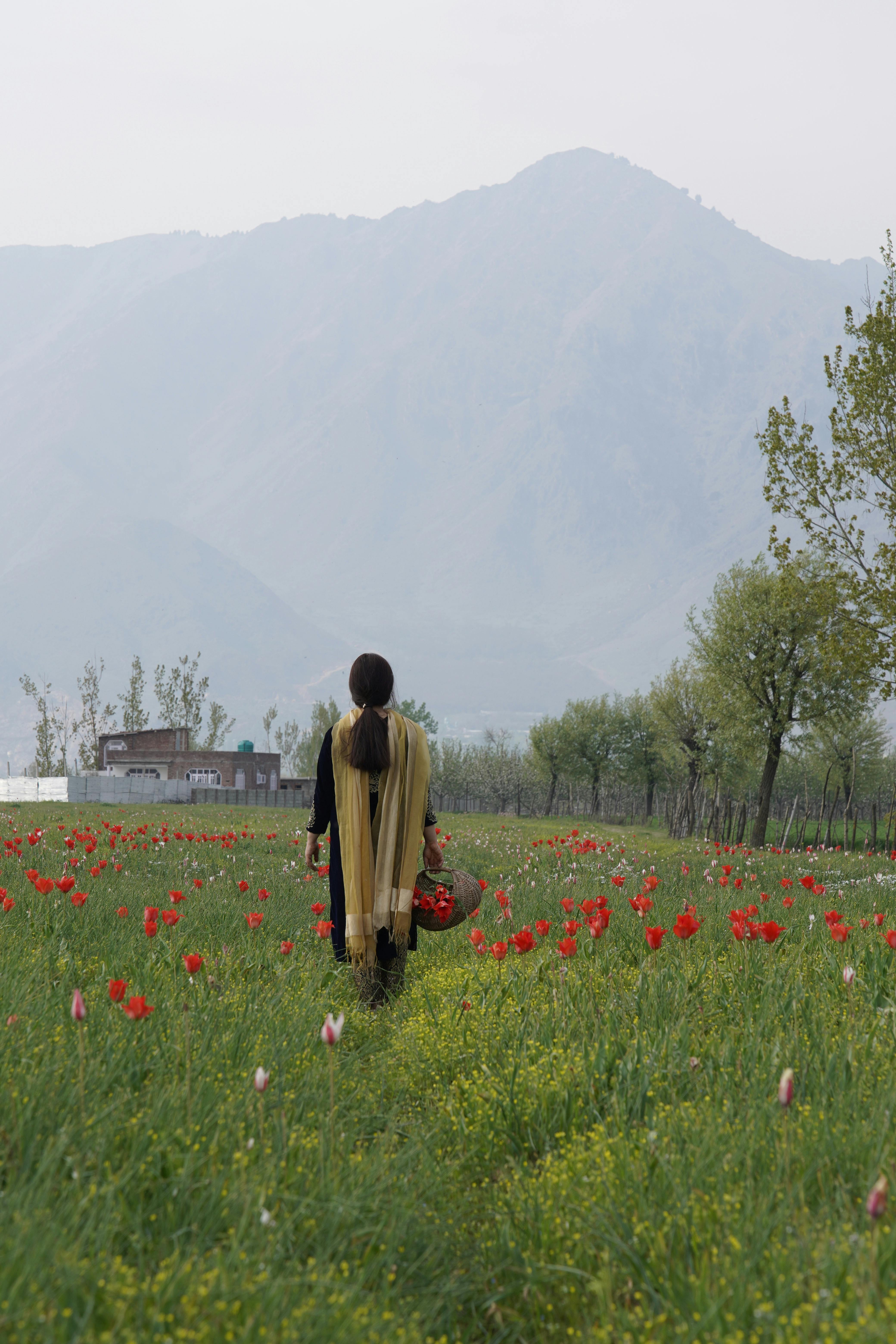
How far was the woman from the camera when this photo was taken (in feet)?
19.7

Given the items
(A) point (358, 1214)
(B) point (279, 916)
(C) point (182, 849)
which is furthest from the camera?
(C) point (182, 849)

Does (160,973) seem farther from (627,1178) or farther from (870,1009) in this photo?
(870,1009)

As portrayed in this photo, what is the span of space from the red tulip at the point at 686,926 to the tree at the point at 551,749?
66.2 meters

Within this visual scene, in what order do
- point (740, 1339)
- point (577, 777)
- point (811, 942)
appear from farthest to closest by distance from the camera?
point (577, 777) → point (811, 942) → point (740, 1339)

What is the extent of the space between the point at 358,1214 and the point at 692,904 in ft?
19.5

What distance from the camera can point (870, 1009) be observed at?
492 centimetres

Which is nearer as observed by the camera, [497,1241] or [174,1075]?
[497,1241]

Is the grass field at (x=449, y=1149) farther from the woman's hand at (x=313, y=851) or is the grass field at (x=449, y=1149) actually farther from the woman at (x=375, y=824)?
the woman's hand at (x=313, y=851)

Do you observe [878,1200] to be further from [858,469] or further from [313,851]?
[858,469]

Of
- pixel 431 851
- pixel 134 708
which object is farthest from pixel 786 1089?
pixel 134 708

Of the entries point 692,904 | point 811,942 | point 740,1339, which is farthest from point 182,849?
point 740,1339

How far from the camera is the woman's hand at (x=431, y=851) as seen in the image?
6.55 m

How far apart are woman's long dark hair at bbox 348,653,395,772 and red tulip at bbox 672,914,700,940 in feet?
6.93

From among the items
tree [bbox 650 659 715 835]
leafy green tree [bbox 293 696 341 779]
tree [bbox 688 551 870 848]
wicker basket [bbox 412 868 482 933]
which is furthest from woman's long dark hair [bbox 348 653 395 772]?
leafy green tree [bbox 293 696 341 779]
